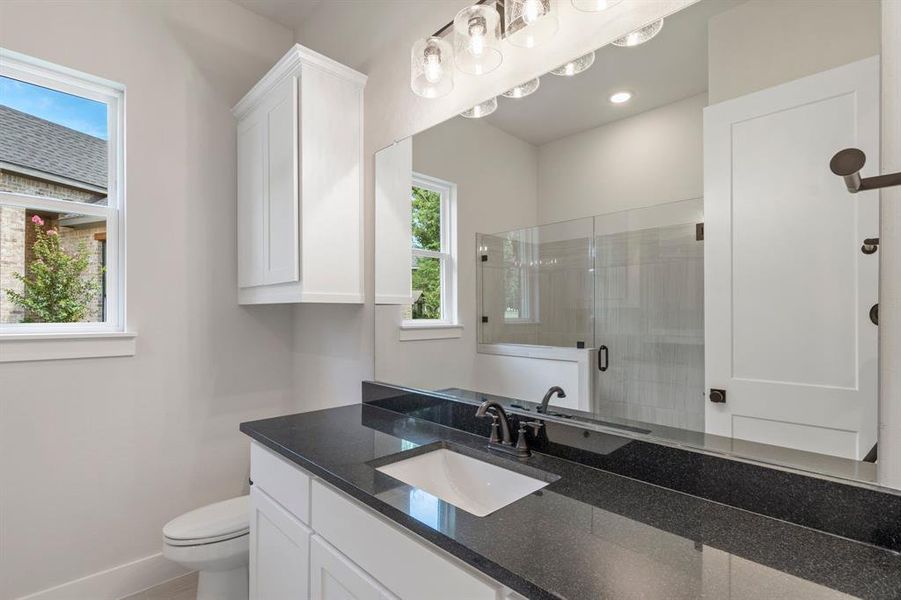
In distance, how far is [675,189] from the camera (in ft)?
3.63

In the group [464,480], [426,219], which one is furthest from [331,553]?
[426,219]

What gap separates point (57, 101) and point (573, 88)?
89.0 inches

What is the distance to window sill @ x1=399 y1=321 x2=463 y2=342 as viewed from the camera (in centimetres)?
170

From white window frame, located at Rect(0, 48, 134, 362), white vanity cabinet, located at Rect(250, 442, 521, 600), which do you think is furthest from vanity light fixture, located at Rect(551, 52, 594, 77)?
white window frame, located at Rect(0, 48, 134, 362)

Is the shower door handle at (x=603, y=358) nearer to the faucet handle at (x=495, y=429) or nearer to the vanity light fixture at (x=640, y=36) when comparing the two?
the faucet handle at (x=495, y=429)

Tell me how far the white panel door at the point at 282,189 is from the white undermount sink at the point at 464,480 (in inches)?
37.0

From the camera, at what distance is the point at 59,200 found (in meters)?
1.99

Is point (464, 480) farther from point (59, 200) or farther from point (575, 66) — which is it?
point (59, 200)

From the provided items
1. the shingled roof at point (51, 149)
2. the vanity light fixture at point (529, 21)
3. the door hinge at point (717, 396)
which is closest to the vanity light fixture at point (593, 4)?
the vanity light fixture at point (529, 21)

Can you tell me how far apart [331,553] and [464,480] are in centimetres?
41

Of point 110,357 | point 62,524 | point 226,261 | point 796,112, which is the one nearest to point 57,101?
point 226,261

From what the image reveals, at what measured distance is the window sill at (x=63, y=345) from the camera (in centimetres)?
179

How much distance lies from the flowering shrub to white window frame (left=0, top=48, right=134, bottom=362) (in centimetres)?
5

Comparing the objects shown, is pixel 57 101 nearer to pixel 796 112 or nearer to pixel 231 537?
pixel 231 537
